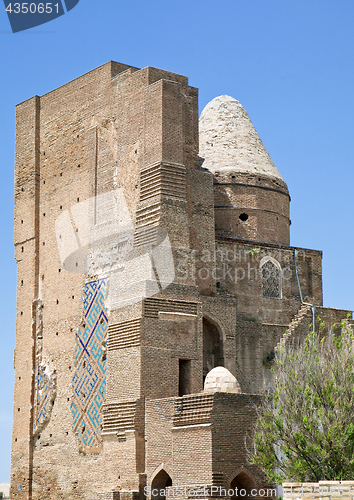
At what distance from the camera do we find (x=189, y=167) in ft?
77.3

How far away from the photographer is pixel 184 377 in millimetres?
21781

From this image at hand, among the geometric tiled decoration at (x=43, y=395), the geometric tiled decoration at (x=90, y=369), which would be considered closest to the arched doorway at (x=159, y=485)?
the geometric tiled decoration at (x=90, y=369)

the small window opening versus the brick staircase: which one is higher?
the brick staircase

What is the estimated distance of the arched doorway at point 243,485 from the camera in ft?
62.8

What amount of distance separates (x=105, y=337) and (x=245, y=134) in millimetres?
8806

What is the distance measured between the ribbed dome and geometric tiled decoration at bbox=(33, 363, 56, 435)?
7679 mm

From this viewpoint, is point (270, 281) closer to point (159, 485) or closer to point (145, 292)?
point (145, 292)

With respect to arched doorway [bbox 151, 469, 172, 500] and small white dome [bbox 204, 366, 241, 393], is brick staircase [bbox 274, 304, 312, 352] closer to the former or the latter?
small white dome [bbox 204, 366, 241, 393]

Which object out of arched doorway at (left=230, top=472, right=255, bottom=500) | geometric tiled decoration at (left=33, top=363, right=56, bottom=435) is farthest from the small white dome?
geometric tiled decoration at (left=33, top=363, right=56, bottom=435)

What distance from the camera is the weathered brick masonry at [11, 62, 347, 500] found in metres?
20.6

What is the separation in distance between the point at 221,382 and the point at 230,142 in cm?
1001

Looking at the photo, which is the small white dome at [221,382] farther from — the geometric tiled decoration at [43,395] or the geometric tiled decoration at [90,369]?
the geometric tiled decoration at [43,395]

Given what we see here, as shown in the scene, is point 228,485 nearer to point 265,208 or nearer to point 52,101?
point 265,208

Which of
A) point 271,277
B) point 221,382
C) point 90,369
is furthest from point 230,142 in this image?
point 221,382
